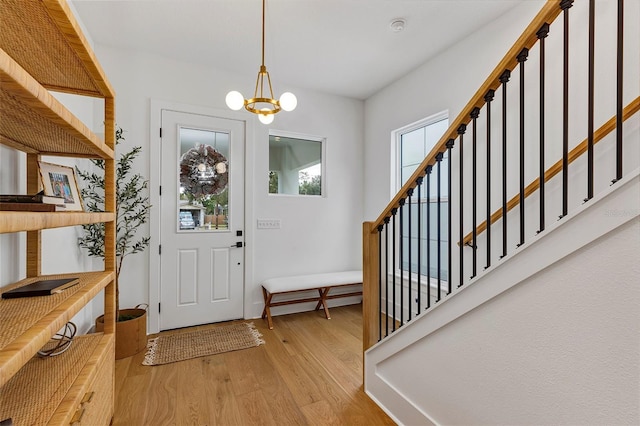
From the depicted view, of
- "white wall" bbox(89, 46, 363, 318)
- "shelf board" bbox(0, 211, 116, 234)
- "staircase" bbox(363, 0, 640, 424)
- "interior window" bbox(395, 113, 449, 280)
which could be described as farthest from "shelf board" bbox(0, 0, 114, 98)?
"interior window" bbox(395, 113, 449, 280)

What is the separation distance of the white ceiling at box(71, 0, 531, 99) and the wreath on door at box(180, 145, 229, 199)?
0.99 meters

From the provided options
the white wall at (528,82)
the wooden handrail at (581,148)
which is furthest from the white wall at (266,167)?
the wooden handrail at (581,148)

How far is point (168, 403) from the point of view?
1972 mm

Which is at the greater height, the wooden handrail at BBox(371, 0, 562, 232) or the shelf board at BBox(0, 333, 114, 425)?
the wooden handrail at BBox(371, 0, 562, 232)

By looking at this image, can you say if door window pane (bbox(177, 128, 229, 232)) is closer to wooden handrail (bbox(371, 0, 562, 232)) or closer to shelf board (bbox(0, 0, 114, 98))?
shelf board (bbox(0, 0, 114, 98))

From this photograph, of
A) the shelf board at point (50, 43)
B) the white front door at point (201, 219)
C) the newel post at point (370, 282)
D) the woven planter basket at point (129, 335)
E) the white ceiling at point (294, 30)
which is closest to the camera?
the shelf board at point (50, 43)

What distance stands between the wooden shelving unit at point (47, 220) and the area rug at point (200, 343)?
852mm

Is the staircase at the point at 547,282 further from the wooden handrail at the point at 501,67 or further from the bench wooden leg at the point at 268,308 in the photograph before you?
the bench wooden leg at the point at 268,308

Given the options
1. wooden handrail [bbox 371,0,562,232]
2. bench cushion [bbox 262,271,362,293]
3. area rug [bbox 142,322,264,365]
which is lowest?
area rug [bbox 142,322,264,365]

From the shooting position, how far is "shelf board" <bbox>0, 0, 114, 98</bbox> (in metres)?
1.04

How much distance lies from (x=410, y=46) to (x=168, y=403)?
3589mm

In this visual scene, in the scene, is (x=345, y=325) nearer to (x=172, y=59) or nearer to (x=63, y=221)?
(x=63, y=221)

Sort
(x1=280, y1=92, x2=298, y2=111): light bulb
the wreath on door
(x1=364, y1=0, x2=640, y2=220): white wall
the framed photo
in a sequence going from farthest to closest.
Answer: the wreath on door
(x1=280, y1=92, x2=298, y2=111): light bulb
(x1=364, y1=0, x2=640, y2=220): white wall
the framed photo

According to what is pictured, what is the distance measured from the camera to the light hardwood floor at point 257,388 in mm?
1844
